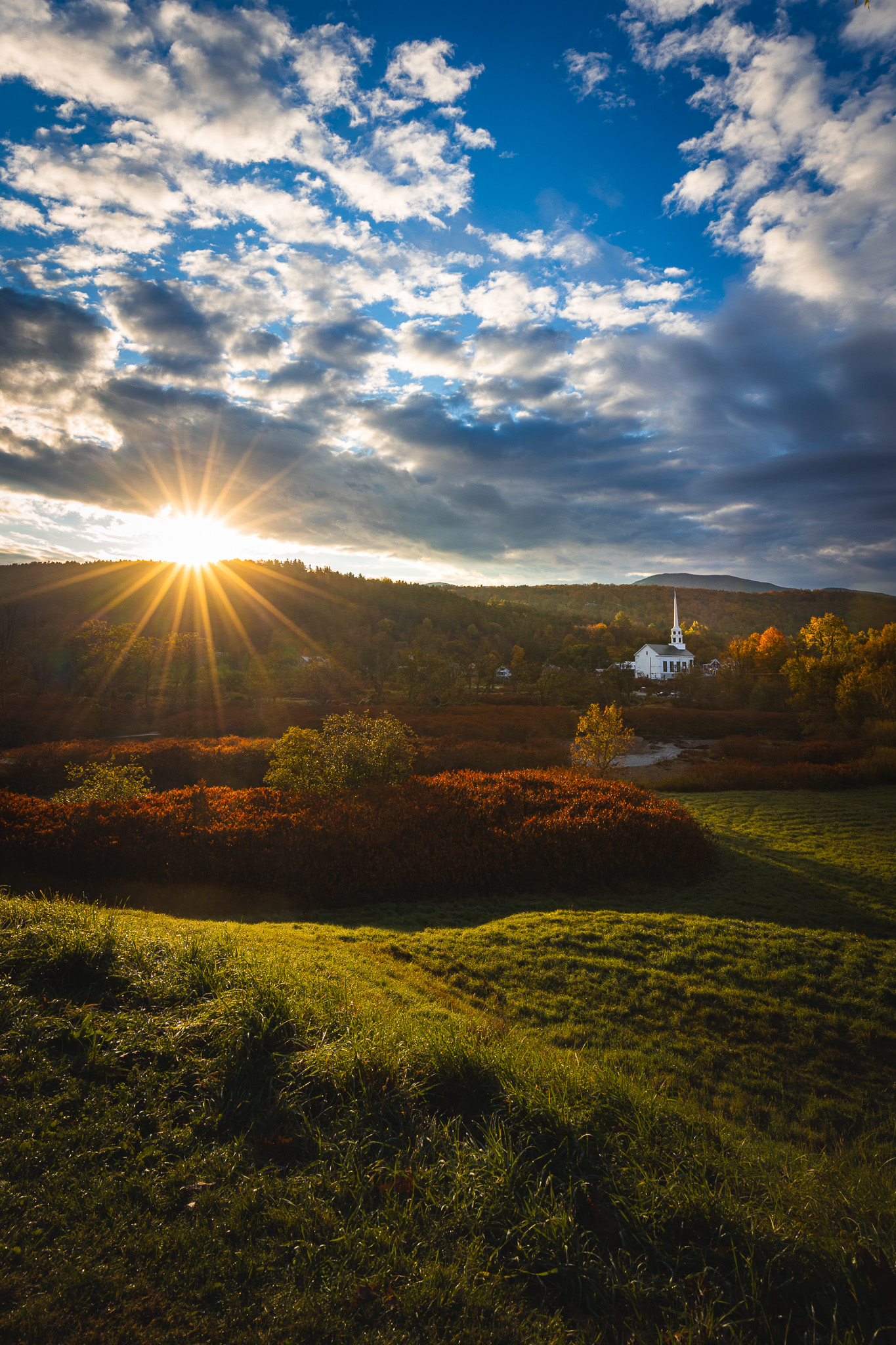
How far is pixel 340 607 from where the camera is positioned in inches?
3767

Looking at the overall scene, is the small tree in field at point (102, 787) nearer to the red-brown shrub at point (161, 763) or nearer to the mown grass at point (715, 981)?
the red-brown shrub at point (161, 763)

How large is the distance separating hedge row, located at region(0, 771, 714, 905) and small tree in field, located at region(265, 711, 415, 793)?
1.39 meters

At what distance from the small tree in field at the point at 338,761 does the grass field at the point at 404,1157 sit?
7817mm

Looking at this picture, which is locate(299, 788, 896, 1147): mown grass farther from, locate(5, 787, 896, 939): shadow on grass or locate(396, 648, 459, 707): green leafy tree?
locate(396, 648, 459, 707): green leafy tree

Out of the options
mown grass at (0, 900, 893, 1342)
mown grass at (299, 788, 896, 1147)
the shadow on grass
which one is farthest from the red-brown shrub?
mown grass at (0, 900, 893, 1342)

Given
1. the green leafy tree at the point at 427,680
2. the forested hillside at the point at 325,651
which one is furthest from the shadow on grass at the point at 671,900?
the green leafy tree at the point at 427,680

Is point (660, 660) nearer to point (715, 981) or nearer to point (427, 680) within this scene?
point (427, 680)

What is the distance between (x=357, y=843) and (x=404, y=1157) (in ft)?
24.2

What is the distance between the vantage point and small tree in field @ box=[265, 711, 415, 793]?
539 inches

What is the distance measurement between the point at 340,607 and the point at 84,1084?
9499cm

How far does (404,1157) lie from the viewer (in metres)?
2.92

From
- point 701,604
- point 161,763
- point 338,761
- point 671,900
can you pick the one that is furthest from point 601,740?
A: point 701,604

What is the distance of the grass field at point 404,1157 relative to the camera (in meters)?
2.15

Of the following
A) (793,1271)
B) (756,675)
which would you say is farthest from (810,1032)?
(756,675)
